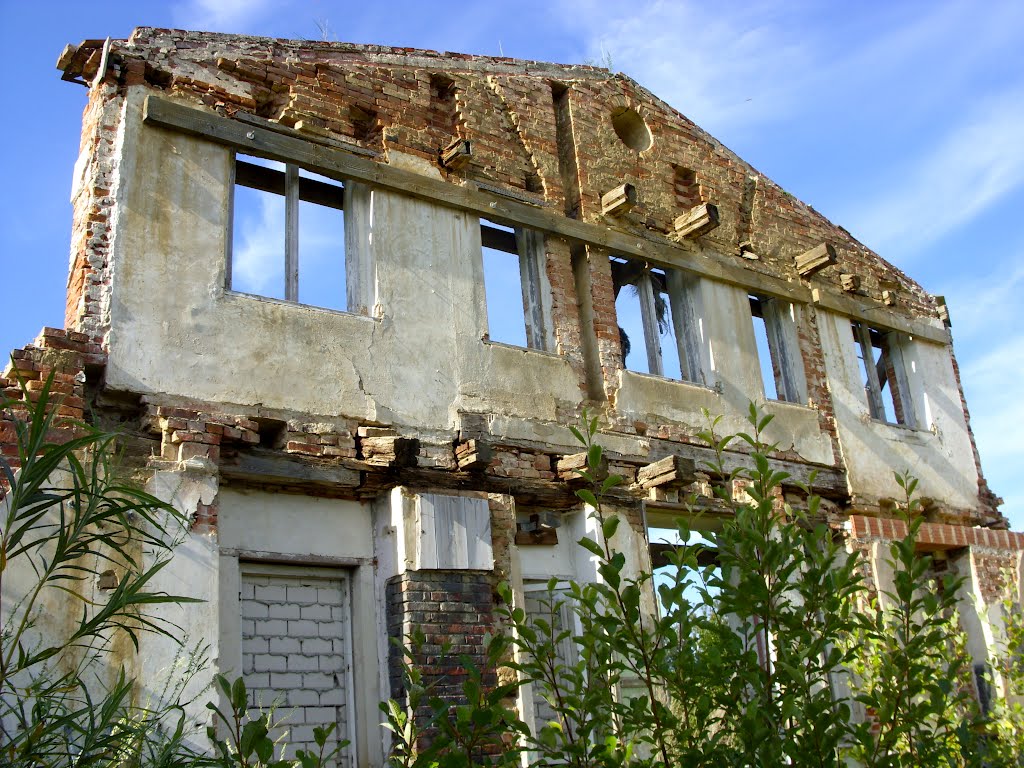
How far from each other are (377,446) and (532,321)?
237 cm

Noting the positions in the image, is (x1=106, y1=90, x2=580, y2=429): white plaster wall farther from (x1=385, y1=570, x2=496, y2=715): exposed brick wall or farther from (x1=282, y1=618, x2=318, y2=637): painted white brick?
(x1=282, y1=618, x2=318, y2=637): painted white brick

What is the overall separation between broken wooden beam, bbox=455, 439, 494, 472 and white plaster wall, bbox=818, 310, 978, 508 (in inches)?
186

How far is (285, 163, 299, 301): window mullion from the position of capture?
779cm

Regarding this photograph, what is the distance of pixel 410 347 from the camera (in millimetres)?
8062

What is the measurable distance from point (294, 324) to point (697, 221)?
15.2ft

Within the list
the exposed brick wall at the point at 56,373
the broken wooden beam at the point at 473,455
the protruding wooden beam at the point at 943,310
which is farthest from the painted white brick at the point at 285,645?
the protruding wooden beam at the point at 943,310

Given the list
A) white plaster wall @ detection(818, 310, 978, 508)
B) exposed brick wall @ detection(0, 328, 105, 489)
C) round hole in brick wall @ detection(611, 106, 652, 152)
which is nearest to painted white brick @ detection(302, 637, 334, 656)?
exposed brick wall @ detection(0, 328, 105, 489)

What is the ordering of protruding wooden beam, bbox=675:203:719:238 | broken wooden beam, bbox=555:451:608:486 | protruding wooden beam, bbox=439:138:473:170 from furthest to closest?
protruding wooden beam, bbox=675:203:719:238, protruding wooden beam, bbox=439:138:473:170, broken wooden beam, bbox=555:451:608:486

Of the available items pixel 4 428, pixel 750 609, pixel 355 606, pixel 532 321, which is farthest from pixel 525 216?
pixel 750 609

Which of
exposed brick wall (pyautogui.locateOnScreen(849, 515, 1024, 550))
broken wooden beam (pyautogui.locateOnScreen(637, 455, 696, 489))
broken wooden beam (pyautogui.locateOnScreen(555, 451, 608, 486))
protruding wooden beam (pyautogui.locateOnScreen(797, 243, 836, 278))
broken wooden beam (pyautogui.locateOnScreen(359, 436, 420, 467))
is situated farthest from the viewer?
protruding wooden beam (pyautogui.locateOnScreen(797, 243, 836, 278))

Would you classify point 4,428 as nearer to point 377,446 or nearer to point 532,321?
point 377,446

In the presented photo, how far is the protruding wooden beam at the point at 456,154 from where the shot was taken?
8.81 m

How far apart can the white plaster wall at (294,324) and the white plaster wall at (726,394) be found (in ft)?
2.78

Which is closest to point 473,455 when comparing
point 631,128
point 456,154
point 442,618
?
point 442,618
